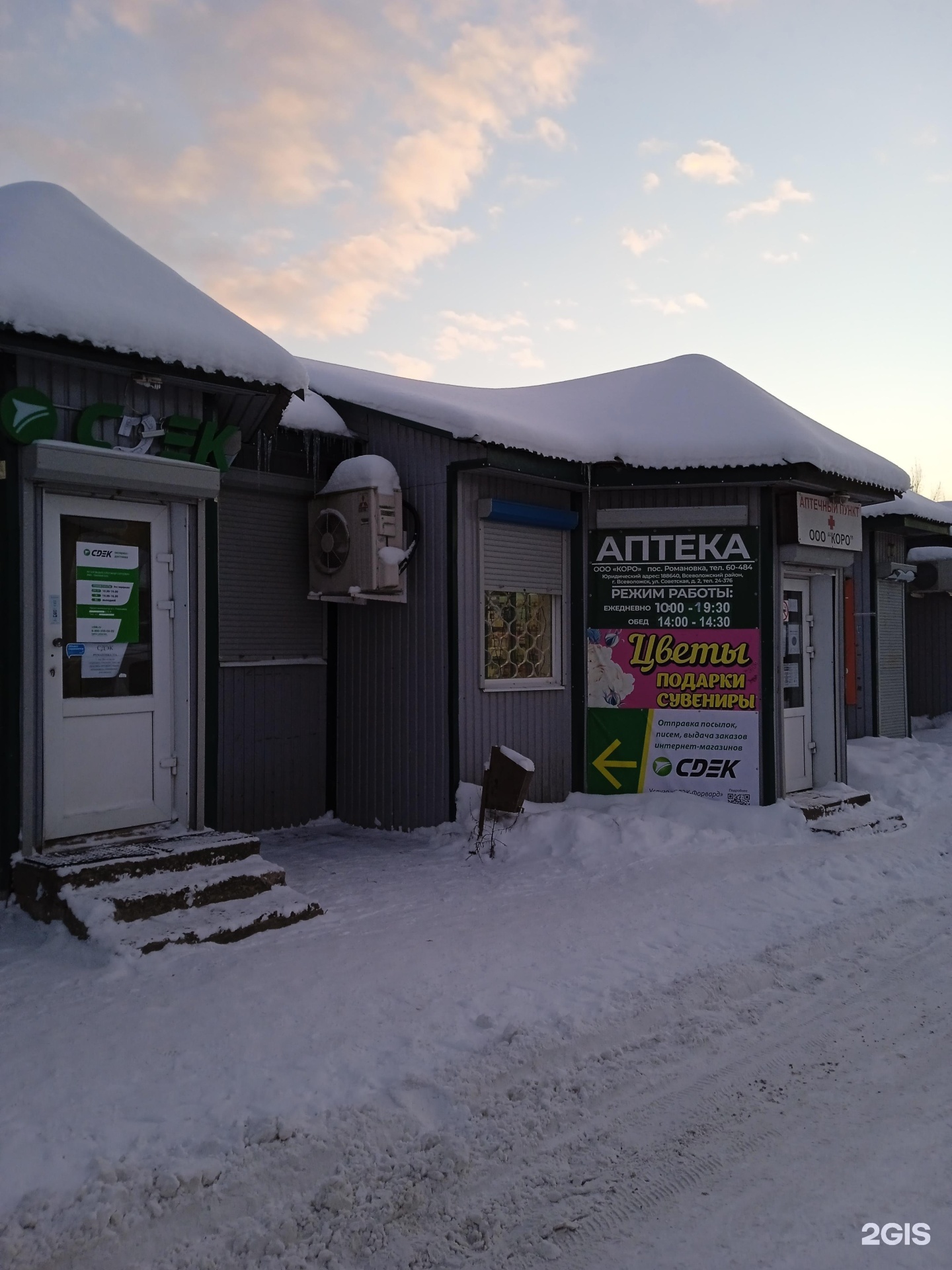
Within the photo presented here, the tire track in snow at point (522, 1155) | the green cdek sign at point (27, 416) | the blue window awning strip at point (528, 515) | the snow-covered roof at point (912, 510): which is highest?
the snow-covered roof at point (912, 510)

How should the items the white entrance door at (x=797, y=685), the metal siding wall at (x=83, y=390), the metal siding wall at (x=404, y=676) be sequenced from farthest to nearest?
the white entrance door at (x=797, y=685) < the metal siding wall at (x=404, y=676) < the metal siding wall at (x=83, y=390)

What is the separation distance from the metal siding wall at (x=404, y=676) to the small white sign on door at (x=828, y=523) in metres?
3.30

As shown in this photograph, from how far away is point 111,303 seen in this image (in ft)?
Answer: 19.2

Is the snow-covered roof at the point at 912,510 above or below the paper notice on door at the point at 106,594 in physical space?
above

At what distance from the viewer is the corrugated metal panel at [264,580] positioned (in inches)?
322

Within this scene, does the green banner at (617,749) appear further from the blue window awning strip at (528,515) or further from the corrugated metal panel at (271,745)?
the corrugated metal panel at (271,745)

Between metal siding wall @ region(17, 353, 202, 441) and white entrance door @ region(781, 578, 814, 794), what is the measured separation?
6216 mm

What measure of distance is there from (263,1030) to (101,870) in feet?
5.99

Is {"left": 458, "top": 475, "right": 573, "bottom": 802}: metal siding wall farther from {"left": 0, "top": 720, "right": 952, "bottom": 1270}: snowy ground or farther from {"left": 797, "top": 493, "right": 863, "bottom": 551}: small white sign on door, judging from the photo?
{"left": 797, "top": 493, "right": 863, "bottom": 551}: small white sign on door

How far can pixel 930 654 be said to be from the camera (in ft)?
54.6

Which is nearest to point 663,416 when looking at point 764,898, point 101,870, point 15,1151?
point 764,898

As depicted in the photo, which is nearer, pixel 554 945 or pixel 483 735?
pixel 554 945

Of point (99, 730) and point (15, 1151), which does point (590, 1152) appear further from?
point (99, 730)

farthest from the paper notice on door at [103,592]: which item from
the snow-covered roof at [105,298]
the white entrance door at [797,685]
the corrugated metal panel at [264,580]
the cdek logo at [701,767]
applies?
the white entrance door at [797,685]
